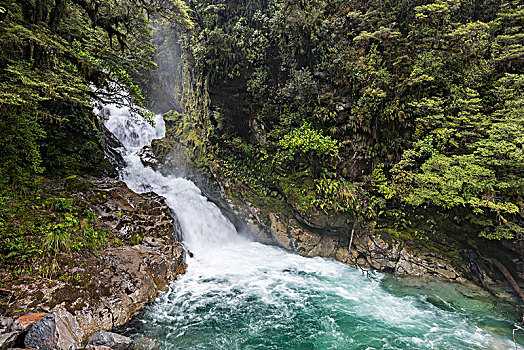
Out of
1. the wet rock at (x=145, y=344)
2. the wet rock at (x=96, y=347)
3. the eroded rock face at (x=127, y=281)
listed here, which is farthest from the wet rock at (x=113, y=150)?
the wet rock at (x=96, y=347)

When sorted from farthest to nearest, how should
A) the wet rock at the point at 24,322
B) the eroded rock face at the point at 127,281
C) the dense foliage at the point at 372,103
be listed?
the dense foliage at the point at 372,103
the eroded rock face at the point at 127,281
the wet rock at the point at 24,322

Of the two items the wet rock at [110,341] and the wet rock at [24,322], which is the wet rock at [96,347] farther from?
the wet rock at [24,322]

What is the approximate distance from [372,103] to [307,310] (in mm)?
7839

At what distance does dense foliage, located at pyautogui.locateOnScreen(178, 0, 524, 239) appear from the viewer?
693 centimetres

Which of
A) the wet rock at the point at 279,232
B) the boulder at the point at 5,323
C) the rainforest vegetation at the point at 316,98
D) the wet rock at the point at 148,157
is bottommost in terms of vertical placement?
the boulder at the point at 5,323

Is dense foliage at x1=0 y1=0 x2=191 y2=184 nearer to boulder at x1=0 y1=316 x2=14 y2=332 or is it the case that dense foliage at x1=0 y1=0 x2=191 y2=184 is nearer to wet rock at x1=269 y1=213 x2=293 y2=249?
boulder at x1=0 y1=316 x2=14 y2=332

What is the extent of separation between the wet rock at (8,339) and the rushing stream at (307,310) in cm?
238

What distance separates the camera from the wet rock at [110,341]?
397 centimetres

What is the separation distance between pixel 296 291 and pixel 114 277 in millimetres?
5245

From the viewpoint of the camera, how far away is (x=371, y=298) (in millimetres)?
7031

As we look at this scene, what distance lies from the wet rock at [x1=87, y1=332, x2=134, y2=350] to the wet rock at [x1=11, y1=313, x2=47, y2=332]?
3.07ft

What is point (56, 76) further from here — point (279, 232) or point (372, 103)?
point (372, 103)

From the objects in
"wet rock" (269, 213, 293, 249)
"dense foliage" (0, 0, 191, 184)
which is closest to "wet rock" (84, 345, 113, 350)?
"dense foliage" (0, 0, 191, 184)

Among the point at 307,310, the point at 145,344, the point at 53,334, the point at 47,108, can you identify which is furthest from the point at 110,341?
the point at 47,108
